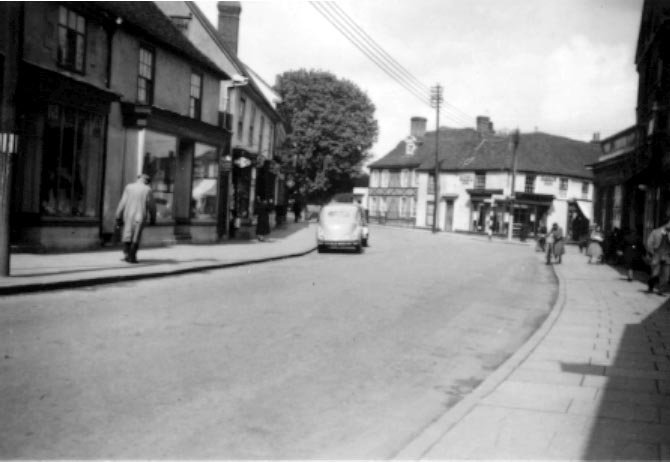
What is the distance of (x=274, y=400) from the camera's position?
5.12m

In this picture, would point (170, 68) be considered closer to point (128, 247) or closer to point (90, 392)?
point (128, 247)

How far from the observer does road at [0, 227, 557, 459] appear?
4207mm

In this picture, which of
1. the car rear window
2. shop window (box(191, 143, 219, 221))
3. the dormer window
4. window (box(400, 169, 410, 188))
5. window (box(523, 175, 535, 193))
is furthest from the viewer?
the dormer window

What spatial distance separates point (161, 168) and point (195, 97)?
369 cm

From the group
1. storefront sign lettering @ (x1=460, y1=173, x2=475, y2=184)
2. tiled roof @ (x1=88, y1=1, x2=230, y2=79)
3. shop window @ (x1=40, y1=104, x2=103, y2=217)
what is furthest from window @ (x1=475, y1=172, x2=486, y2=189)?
shop window @ (x1=40, y1=104, x2=103, y2=217)

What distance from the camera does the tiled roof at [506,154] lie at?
58875 millimetres

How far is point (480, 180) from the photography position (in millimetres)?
60000

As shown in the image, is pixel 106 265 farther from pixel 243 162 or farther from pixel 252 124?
pixel 252 124

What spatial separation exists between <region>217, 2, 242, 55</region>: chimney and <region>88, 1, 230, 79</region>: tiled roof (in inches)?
350

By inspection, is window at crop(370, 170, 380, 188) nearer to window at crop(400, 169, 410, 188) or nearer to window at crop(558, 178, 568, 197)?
window at crop(400, 169, 410, 188)

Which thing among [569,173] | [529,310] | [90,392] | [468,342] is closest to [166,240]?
[529,310]

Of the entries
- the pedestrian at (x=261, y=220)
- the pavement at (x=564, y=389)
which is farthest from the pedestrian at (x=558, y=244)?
the pavement at (x=564, y=389)

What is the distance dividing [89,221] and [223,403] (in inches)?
489

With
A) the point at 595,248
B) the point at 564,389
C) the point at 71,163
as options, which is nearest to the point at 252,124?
the point at 595,248
